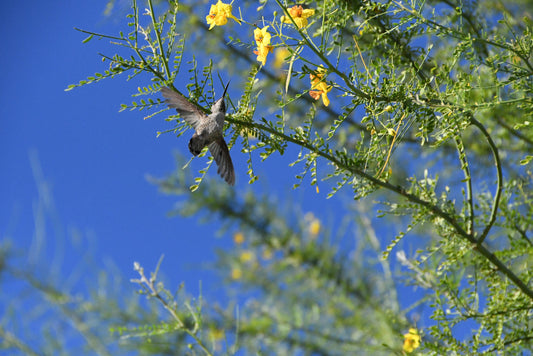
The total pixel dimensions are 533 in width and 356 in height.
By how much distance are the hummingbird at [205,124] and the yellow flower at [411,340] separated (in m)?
0.58

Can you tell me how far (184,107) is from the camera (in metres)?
0.84

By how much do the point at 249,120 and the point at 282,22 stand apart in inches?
6.3

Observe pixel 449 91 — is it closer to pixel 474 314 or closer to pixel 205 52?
pixel 474 314

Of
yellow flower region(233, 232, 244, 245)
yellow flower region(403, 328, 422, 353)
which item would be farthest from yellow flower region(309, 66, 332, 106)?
yellow flower region(233, 232, 244, 245)

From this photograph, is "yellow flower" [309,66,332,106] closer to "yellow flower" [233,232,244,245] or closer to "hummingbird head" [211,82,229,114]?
"hummingbird head" [211,82,229,114]

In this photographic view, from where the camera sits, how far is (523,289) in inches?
41.1

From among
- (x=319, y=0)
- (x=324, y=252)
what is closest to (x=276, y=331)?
(x=324, y=252)

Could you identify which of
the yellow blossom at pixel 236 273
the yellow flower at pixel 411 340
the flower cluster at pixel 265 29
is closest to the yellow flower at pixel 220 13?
the flower cluster at pixel 265 29

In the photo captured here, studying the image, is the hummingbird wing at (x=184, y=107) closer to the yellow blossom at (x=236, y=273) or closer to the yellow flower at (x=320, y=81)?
the yellow flower at (x=320, y=81)

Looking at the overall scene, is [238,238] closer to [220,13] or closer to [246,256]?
[246,256]

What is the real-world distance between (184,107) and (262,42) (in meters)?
0.16

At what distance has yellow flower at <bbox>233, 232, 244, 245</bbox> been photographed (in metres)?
3.61

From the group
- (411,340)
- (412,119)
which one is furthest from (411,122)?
(411,340)

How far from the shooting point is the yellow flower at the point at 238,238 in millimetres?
3613
